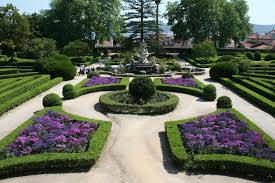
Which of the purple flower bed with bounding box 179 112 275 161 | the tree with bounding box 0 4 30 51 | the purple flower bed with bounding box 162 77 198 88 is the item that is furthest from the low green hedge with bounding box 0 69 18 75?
the purple flower bed with bounding box 179 112 275 161

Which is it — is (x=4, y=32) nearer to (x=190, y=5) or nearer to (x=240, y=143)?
(x=190, y=5)

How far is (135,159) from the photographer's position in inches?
547

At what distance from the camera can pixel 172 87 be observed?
91.1 ft

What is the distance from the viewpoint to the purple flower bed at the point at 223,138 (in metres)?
13.6

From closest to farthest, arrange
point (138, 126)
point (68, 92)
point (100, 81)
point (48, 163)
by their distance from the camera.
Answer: point (48, 163) < point (138, 126) < point (68, 92) < point (100, 81)

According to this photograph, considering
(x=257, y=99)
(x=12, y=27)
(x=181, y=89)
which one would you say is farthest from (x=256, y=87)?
(x=12, y=27)

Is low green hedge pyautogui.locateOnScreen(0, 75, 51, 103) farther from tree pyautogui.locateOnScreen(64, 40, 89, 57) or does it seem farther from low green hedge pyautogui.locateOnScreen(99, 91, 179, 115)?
tree pyautogui.locateOnScreen(64, 40, 89, 57)

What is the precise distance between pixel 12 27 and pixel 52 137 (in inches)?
1413

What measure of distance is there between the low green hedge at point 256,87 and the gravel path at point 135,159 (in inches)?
227

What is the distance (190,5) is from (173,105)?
4505 cm

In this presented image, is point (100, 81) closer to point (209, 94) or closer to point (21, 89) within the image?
point (21, 89)

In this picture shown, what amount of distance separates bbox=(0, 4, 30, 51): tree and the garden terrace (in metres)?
17.6

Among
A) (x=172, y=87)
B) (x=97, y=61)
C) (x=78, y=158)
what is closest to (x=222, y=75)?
(x=172, y=87)

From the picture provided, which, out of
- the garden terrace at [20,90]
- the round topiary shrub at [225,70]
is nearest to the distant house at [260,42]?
the round topiary shrub at [225,70]
